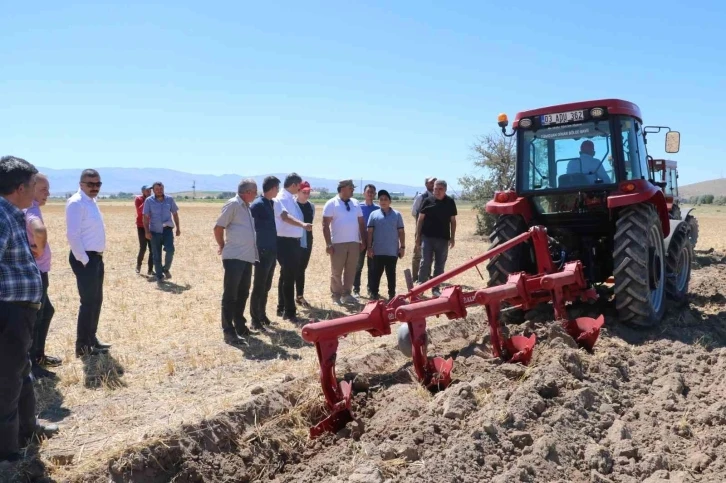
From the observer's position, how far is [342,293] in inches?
366

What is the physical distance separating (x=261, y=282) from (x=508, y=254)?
2.72 meters

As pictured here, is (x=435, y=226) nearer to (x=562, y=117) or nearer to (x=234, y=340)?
(x=562, y=117)

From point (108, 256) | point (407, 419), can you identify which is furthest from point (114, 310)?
point (108, 256)

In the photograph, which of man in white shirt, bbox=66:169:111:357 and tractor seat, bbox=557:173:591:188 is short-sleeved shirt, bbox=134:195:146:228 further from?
tractor seat, bbox=557:173:591:188

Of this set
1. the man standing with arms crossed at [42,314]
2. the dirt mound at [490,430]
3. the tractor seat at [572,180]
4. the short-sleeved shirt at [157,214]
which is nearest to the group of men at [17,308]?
the dirt mound at [490,430]

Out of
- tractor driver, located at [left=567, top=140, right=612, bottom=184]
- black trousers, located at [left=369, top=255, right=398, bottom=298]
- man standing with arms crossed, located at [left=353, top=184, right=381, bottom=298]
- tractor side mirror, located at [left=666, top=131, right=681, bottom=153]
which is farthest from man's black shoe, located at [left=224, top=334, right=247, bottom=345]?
tractor side mirror, located at [left=666, top=131, right=681, bottom=153]

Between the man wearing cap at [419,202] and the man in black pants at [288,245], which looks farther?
the man wearing cap at [419,202]

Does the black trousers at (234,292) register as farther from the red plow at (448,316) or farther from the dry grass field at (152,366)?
the red plow at (448,316)

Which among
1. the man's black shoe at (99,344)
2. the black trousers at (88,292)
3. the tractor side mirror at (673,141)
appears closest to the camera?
the black trousers at (88,292)

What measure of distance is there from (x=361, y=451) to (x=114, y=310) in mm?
5987

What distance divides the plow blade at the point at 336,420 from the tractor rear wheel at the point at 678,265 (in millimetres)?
4643

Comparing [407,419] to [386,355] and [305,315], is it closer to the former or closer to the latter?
[386,355]

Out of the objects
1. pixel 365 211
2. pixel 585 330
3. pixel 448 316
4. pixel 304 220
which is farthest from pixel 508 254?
pixel 365 211

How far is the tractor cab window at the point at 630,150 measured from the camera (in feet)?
22.0
